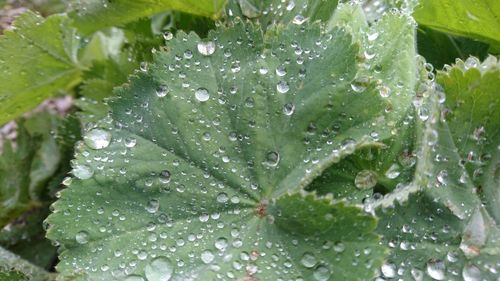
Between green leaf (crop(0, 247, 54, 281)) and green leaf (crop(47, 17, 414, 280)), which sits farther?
green leaf (crop(0, 247, 54, 281))

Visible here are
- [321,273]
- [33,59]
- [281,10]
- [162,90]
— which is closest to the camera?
[321,273]

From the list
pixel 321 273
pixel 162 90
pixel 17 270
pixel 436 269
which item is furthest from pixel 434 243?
pixel 17 270

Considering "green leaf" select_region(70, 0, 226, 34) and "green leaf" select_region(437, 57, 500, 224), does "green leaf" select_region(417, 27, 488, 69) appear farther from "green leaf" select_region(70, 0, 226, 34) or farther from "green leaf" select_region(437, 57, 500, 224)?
"green leaf" select_region(70, 0, 226, 34)

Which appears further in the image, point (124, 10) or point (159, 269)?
point (124, 10)

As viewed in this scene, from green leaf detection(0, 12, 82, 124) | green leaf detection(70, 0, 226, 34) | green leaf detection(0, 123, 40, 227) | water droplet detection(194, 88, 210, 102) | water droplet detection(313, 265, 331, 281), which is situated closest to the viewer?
water droplet detection(313, 265, 331, 281)

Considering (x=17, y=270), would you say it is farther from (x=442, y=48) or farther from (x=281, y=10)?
(x=442, y=48)

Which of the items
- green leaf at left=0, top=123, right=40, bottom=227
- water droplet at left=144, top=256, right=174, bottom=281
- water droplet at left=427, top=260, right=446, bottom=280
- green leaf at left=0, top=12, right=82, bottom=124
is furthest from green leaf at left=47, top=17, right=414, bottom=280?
green leaf at left=0, top=123, right=40, bottom=227

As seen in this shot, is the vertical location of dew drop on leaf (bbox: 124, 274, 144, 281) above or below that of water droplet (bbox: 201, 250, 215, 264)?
below
